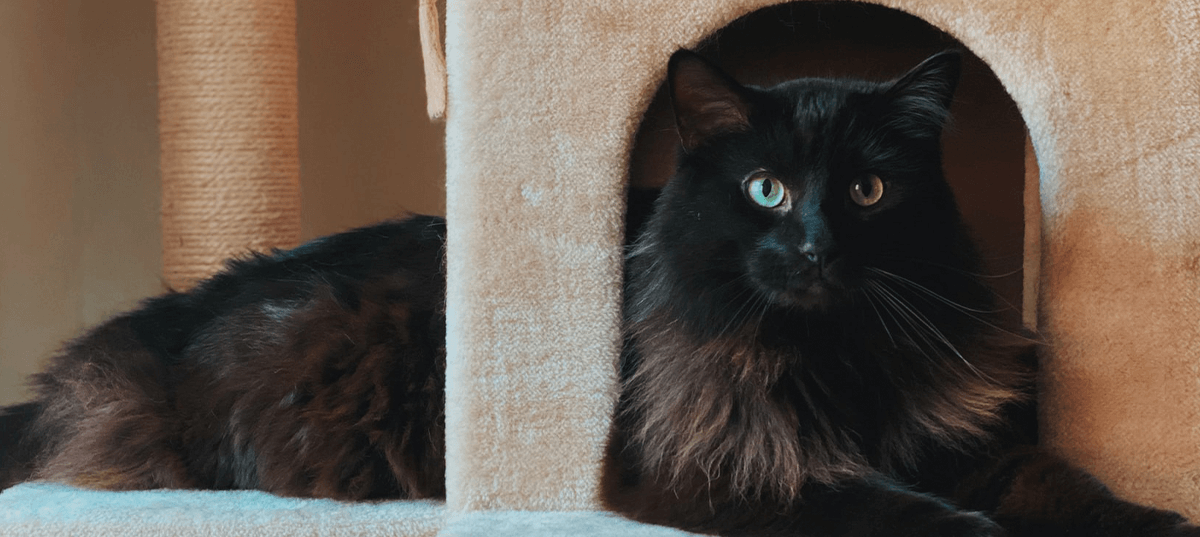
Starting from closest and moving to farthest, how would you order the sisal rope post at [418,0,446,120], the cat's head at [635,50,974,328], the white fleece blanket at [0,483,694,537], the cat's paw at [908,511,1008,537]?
the cat's paw at [908,511,1008,537] < the cat's head at [635,50,974,328] < the white fleece blanket at [0,483,694,537] < the sisal rope post at [418,0,446,120]

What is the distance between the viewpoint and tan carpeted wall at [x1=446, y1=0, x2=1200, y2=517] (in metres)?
1.37

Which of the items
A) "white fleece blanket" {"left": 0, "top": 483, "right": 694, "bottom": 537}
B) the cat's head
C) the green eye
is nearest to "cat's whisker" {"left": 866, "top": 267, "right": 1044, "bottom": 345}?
the cat's head

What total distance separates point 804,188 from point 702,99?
0.62ft

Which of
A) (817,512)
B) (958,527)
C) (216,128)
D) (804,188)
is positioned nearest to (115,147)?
(216,128)

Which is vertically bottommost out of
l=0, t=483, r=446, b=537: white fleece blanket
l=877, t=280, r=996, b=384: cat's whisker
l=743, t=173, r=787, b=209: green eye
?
l=0, t=483, r=446, b=537: white fleece blanket

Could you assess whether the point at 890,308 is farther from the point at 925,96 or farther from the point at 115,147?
the point at 115,147

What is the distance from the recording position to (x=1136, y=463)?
4.58ft

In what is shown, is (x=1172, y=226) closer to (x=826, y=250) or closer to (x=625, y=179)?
(x=826, y=250)

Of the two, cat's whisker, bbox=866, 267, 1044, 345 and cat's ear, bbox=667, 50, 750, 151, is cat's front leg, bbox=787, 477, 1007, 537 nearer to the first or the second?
cat's whisker, bbox=866, 267, 1044, 345

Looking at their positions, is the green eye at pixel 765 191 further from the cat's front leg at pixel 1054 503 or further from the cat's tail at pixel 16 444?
the cat's tail at pixel 16 444

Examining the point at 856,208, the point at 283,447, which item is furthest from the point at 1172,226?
the point at 283,447

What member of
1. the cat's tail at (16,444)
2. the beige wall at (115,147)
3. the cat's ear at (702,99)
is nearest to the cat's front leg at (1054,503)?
the cat's ear at (702,99)

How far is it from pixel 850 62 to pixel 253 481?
50.8 inches

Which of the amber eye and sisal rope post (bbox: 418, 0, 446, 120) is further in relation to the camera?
sisal rope post (bbox: 418, 0, 446, 120)
